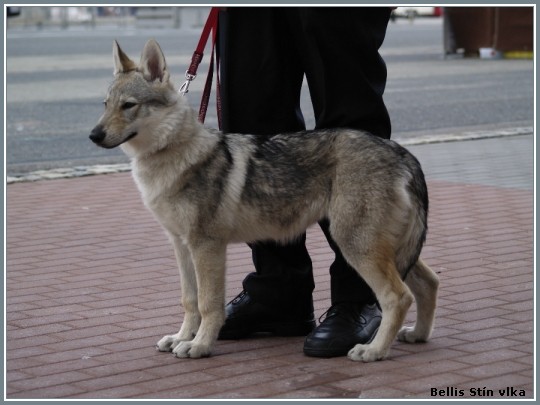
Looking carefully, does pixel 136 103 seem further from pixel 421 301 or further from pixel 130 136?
pixel 421 301

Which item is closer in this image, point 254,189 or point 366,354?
point 366,354

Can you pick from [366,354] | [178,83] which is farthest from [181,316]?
[178,83]

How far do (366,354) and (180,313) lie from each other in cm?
122

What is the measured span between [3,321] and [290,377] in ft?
4.83

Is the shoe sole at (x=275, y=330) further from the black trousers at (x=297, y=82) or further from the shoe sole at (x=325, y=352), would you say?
the shoe sole at (x=325, y=352)

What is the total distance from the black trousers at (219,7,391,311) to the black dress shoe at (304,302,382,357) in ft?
0.19

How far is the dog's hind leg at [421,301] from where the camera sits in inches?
185

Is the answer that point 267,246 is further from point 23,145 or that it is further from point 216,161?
point 23,145

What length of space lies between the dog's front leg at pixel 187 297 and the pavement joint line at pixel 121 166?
4.81 meters

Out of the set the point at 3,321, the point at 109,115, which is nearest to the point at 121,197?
the point at 3,321

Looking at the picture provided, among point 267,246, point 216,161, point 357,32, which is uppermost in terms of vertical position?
point 357,32

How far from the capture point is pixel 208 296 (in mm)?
4527

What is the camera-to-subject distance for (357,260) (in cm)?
439

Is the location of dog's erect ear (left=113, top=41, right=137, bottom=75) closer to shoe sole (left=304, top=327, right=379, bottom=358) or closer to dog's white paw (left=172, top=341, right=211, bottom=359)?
dog's white paw (left=172, top=341, right=211, bottom=359)
